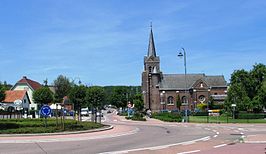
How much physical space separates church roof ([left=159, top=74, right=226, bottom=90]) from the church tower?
2.70 m

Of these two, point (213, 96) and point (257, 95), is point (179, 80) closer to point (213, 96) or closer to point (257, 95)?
point (213, 96)

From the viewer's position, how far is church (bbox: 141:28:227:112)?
121500 mm

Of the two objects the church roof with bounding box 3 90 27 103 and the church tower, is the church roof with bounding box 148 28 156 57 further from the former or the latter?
the church roof with bounding box 3 90 27 103

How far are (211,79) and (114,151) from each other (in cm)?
11633

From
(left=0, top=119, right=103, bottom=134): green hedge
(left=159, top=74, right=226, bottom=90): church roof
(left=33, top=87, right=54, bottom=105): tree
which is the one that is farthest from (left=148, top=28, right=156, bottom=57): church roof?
(left=0, top=119, right=103, bottom=134): green hedge

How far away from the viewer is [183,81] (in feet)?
417

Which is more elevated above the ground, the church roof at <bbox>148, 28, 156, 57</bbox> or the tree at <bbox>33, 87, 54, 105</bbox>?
the church roof at <bbox>148, 28, 156, 57</bbox>

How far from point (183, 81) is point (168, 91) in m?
7.11

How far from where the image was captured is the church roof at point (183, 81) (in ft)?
408

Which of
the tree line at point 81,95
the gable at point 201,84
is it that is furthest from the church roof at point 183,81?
the tree line at point 81,95

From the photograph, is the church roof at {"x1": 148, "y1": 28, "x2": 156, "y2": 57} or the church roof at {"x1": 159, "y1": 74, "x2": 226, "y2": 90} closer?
the church roof at {"x1": 148, "y1": 28, "x2": 156, "y2": 57}

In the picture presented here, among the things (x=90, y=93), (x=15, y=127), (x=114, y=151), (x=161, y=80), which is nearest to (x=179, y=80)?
(x=161, y=80)

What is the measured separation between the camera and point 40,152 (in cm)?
1616

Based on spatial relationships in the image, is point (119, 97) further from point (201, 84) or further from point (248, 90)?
point (248, 90)
